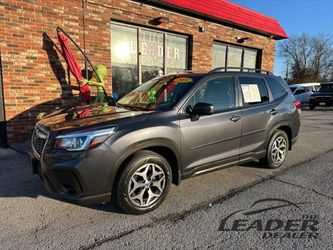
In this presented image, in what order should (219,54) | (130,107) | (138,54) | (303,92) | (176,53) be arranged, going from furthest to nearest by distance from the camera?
(303,92) < (219,54) < (176,53) < (138,54) < (130,107)

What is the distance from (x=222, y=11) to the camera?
10617 mm

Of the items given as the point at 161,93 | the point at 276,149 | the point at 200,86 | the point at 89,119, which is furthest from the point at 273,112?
the point at 89,119

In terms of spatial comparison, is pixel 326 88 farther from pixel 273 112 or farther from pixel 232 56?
pixel 273 112

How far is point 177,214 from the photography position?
3.31 m

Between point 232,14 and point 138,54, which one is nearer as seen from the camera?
point 138,54

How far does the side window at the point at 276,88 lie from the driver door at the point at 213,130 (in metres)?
1.07

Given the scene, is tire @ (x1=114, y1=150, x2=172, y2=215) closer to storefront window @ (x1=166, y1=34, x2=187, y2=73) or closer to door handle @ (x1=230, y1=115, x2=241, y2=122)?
door handle @ (x1=230, y1=115, x2=241, y2=122)

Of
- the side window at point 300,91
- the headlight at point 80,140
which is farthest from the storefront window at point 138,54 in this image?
the side window at point 300,91

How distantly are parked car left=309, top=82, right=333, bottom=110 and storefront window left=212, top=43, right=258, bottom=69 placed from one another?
317 inches

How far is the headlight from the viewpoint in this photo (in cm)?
292

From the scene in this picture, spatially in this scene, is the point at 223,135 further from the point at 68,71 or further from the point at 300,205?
the point at 68,71

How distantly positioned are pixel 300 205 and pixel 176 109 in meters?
1.96

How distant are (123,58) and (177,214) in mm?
6212

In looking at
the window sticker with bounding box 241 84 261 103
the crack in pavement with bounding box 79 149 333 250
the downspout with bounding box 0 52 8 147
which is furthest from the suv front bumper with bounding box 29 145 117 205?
the downspout with bounding box 0 52 8 147
